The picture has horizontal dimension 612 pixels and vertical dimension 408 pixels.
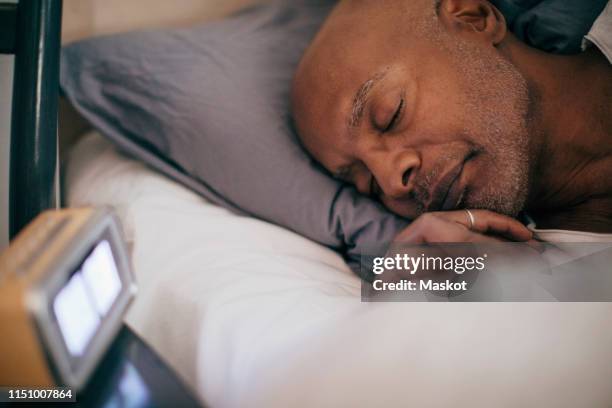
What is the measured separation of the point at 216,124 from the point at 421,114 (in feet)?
1.23

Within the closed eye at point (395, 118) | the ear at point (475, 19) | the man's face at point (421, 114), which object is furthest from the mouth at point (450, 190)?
the ear at point (475, 19)

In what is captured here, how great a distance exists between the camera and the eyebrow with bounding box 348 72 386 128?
806mm

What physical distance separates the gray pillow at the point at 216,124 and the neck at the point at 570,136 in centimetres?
29

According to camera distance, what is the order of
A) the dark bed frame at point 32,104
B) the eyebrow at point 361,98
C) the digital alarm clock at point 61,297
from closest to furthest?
the digital alarm clock at point 61,297, the dark bed frame at point 32,104, the eyebrow at point 361,98

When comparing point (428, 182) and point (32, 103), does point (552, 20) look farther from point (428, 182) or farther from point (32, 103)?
point (32, 103)

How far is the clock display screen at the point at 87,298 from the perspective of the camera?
1.12ft

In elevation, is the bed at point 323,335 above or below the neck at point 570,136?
below

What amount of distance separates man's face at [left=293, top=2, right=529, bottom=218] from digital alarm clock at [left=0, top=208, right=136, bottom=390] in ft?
1.70

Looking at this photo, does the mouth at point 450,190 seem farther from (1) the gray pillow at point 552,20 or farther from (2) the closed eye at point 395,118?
(1) the gray pillow at point 552,20

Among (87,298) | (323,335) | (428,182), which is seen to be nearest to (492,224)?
(428,182)

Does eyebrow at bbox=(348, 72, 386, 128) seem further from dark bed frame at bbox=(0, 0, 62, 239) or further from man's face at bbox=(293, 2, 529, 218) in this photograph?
dark bed frame at bbox=(0, 0, 62, 239)

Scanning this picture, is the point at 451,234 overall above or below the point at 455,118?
below

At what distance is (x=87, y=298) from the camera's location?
37 centimetres

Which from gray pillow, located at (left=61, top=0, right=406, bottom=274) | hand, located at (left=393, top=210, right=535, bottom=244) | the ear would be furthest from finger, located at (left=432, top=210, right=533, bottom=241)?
the ear
